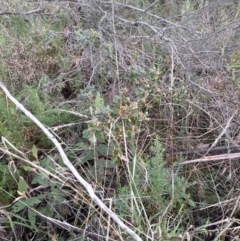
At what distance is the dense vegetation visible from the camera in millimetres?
1431

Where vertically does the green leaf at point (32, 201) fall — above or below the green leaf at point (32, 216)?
above

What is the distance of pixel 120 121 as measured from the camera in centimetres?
158

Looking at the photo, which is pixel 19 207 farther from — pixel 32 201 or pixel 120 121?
pixel 120 121

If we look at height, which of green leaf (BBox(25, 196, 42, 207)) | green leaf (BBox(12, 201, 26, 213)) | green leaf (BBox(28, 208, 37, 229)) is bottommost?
green leaf (BBox(28, 208, 37, 229))

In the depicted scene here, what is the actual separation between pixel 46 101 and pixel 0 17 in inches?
31.3

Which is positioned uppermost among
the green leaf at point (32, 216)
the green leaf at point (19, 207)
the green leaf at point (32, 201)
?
the green leaf at point (32, 201)

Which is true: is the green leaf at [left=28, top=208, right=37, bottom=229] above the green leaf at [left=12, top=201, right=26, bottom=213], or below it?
below

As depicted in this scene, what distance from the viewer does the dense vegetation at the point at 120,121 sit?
1431 mm

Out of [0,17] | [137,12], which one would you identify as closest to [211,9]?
[137,12]

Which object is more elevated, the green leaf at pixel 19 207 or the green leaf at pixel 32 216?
the green leaf at pixel 19 207

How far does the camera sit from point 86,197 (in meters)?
1.43

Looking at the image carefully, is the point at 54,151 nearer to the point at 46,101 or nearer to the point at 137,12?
the point at 46,101

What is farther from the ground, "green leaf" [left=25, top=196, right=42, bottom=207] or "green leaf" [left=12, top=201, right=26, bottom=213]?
"green leaf" [left=25, top=196, right=42, bottom=207]

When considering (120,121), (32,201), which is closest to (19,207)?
(32,201)
